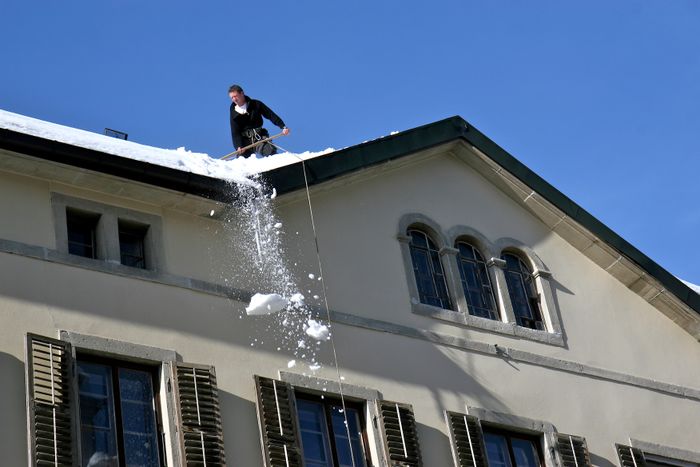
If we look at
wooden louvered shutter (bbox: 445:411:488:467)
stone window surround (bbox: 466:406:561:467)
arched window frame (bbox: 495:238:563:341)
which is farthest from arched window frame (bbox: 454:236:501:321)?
wooden louvered shutter (bbox: 445:411:488:467)

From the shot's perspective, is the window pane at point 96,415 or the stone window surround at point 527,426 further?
the stone window surround at point 527,426

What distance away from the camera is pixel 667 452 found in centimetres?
2488

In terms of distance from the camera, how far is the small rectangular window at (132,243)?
21.4 m

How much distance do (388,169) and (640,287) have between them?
14.5 ft

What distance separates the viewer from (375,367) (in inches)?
883

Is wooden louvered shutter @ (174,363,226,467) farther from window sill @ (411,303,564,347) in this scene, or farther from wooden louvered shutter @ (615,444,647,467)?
wooden louvered shutter @ (615,444,647,467)

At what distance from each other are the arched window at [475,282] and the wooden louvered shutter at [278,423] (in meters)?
4.08

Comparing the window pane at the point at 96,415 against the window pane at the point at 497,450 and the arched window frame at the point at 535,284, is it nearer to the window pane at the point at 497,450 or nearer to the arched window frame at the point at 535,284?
the window pane at the point at 497,450

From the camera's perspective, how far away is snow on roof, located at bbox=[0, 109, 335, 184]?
21438 millimetres

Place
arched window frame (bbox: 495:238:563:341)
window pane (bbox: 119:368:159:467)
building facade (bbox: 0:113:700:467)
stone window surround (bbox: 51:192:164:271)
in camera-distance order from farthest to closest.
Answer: arched window frame (bbox: 495:238:563:341) → stone window surround (bbox: 51:192:164:271) → building facade (bbox: 0:113:700:467) → window pane (bbox: 119:368:159:467)

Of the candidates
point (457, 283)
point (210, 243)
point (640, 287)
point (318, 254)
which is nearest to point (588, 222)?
point (640, 287)

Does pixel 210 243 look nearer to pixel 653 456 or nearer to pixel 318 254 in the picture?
pixel 318 254

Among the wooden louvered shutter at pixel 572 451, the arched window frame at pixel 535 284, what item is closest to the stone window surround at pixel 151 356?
the wooden louvered shutter at pixel 572 451

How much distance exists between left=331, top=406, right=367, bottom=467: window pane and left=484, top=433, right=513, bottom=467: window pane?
200 cm
